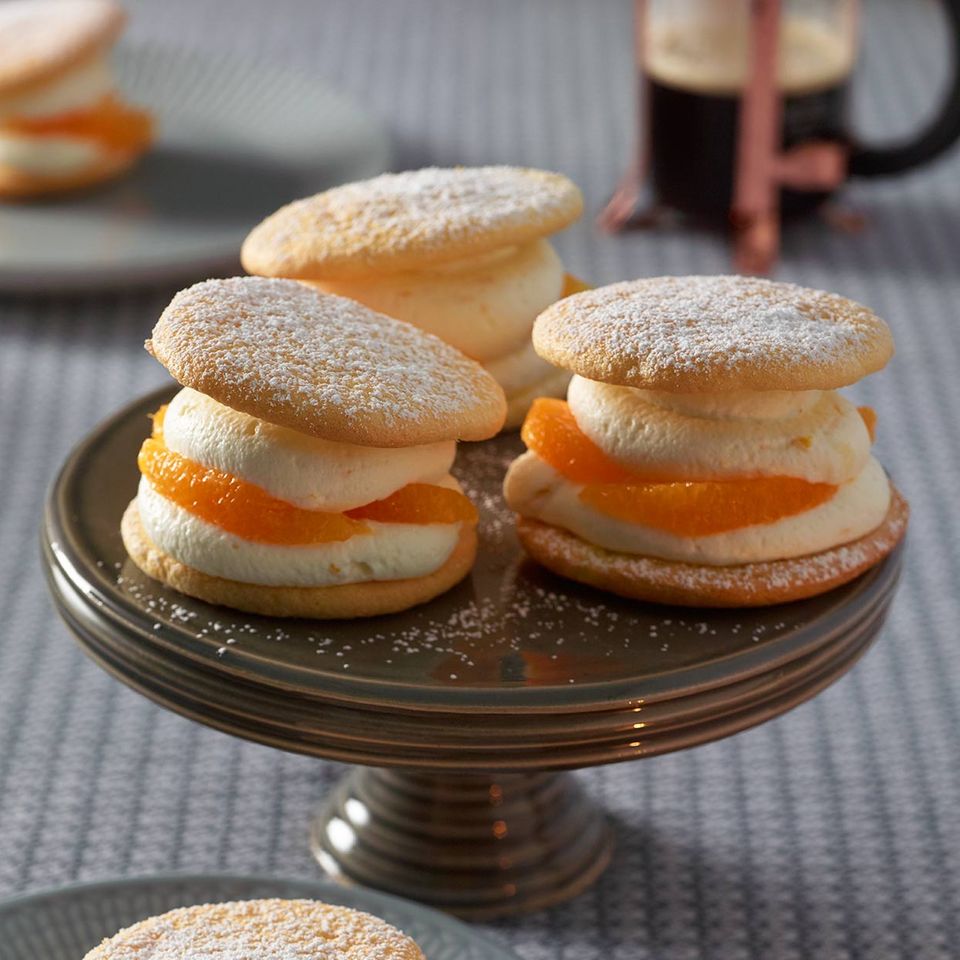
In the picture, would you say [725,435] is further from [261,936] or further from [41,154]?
[41,154]

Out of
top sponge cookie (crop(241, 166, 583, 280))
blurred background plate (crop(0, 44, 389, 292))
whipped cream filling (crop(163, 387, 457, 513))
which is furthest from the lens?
blurred background plate (crop(0, 44, 389, 292))

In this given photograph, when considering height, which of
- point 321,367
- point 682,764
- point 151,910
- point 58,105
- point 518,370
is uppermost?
point 321,367

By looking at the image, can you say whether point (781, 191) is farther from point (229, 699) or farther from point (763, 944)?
point (229, 699)

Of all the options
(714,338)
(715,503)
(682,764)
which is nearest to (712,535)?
(715,503)

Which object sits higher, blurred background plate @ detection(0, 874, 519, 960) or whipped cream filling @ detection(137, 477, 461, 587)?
whipped cream filling @ detection(137, 477, 461, 587)

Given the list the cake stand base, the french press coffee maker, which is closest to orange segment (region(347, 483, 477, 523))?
the cake stand base

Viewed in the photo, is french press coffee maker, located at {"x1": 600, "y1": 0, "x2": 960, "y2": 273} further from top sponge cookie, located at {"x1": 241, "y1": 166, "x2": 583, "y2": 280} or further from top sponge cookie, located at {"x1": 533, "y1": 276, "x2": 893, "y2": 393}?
top sponge cookie, located at {"x1": 533, "y1": 276, "x2": 893, "y2": 393}

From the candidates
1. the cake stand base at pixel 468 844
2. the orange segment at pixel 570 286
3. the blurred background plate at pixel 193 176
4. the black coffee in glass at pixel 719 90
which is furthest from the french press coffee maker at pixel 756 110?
the cake stand base at pixel 468 844
